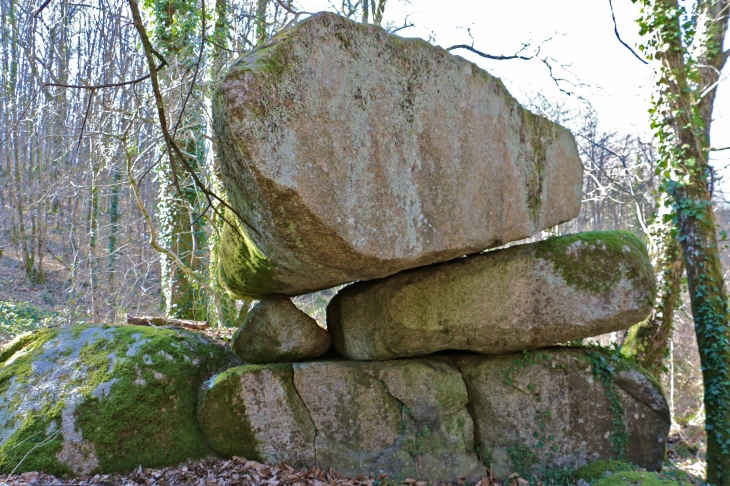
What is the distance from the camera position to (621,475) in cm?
380

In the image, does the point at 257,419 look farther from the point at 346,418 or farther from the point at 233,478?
the point at 346,418

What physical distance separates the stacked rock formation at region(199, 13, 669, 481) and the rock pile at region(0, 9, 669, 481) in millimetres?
15

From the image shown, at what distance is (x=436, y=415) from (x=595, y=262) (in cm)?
200

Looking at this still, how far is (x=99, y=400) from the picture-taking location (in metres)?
4.19

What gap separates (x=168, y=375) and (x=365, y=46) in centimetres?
325

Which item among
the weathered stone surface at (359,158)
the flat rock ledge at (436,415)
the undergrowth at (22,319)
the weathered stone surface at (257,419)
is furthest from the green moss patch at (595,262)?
the undergrowth at (22,319)

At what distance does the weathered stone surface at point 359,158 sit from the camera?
9.41ft

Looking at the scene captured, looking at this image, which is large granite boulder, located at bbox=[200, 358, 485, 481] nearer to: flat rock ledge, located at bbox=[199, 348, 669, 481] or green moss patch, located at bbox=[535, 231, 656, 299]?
flat rock ledge, located at bbox=[199, 348, 669, 481]

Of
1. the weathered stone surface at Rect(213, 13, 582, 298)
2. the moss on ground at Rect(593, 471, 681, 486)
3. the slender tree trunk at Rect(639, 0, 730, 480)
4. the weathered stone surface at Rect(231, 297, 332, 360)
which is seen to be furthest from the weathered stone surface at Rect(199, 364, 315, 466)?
the slender tree trunk at Rect(639, 0, 730, 480)

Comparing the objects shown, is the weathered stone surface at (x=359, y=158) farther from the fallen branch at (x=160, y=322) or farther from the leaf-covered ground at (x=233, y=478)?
the fallen branch at (x=160, y=322)

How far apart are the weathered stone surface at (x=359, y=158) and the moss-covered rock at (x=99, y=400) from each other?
3.42ft

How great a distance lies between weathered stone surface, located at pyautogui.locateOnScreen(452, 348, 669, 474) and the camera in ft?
15.3

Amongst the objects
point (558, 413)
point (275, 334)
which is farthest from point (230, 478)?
point (558, 413)

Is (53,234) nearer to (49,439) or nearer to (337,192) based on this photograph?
(49,439)
